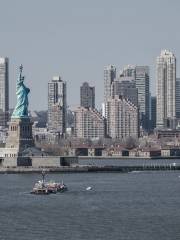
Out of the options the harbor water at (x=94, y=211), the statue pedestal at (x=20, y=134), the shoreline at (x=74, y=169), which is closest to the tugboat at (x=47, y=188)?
the harbor water at (x=94, y=211)

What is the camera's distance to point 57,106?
180 metres

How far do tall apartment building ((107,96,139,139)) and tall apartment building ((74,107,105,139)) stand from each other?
2161 millimetres

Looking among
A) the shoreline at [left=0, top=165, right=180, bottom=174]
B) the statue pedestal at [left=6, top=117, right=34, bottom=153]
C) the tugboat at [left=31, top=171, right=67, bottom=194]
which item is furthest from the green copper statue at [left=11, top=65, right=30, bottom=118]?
the tugboat at [left=31, top=171, right=67, bottom=194]

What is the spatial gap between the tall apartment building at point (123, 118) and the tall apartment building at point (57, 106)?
593 centimetres

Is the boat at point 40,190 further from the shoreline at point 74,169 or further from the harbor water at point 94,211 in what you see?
the shoreline at point 74,169

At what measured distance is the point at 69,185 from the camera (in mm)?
73750

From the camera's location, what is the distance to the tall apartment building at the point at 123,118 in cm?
17662

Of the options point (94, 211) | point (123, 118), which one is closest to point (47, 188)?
point (94, 211)

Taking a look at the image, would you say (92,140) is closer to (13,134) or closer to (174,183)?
(13,134)

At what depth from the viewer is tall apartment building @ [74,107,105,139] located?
17612 cm

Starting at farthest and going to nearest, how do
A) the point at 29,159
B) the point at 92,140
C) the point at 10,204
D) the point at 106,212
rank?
the point at 92,140 → the point at 29,159 → the point at 10,204 → the point at 106,212

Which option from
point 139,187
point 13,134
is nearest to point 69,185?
point 139,187

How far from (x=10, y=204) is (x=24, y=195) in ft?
20.0

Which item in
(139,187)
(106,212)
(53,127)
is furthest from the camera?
(53,127)
